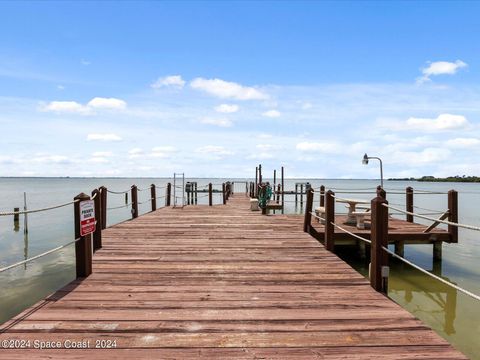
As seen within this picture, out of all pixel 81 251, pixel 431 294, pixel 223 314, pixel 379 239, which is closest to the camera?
pixel 223 314

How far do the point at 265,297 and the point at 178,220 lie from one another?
7.91 m

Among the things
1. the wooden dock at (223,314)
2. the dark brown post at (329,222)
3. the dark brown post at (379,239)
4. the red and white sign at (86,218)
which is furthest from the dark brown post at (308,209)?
the red and white sign at (86,218)

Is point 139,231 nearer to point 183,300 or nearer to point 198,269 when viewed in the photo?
point 198,269

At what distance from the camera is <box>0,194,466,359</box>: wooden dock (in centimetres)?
308

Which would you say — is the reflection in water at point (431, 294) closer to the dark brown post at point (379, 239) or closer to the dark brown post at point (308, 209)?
the dark brown post at point (308, 209)

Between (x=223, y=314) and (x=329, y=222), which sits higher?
(x=329, y=222)

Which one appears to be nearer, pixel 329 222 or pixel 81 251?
pixel 81 251

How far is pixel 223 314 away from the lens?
151 inches

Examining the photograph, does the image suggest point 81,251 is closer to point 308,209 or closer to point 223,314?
point 223,314

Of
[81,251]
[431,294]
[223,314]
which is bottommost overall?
[431,294]

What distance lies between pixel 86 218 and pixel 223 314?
9.34 feet

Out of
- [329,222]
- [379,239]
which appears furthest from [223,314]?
[329,222]

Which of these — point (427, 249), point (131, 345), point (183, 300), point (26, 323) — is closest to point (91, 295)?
point (26, 323)

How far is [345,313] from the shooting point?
3875 millimetres
